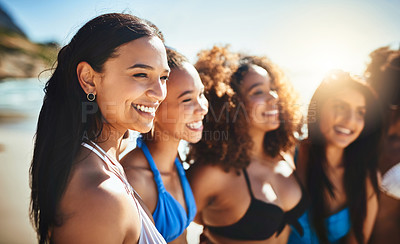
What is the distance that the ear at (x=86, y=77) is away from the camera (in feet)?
4.85

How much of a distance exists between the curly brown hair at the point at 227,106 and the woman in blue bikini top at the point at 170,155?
0.40 meters

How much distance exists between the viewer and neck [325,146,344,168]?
3.05 m

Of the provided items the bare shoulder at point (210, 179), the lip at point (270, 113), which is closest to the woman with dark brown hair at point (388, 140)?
the lip at point (270, 113)

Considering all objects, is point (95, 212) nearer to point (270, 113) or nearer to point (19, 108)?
point (270, 113)

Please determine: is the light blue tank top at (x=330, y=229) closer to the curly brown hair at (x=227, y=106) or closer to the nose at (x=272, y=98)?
the curly brown hair at (x=227, y=106)

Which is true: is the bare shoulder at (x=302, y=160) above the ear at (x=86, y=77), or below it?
below

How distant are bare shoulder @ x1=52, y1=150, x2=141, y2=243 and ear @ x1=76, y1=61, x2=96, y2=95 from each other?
0.43 meters

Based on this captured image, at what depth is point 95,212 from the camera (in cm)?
119

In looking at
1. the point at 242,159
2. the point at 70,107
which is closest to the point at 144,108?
the point at 70,107

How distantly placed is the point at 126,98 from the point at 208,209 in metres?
1.49

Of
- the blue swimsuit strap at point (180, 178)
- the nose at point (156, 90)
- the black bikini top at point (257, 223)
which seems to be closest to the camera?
the nose at point (156, 90)

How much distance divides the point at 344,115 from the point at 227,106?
120 centimetres

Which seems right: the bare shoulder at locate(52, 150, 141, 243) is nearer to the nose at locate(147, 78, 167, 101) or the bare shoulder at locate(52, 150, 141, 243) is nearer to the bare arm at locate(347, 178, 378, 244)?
the nose at locate(147, 78, 167, 101)

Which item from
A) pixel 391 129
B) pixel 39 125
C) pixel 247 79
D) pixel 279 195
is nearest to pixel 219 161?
pixel 279 195
